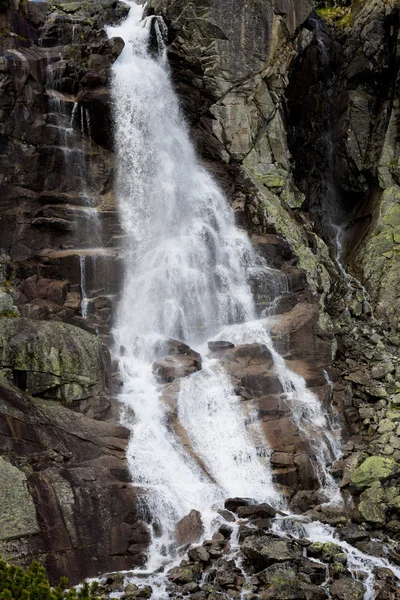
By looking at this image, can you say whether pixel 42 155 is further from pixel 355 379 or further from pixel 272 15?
pixel 355 379

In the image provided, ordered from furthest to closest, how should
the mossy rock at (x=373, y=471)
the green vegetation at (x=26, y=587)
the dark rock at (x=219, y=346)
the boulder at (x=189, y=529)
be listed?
1. the dark rock at (x=219, y=346)
2. the mossy rock at (x=373, y=471)
3. the boulder at (x=189, y=529)
4. the green vegetation at (x=26, y=587)

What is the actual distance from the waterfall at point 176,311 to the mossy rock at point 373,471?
4.46 ft

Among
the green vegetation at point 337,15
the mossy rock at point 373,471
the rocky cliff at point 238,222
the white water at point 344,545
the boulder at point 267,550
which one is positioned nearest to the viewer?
the boulder at point 267,550

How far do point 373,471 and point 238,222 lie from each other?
1980 cm

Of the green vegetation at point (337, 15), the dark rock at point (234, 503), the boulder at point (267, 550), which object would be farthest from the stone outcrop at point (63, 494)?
the green vegetation at point (337, 15)

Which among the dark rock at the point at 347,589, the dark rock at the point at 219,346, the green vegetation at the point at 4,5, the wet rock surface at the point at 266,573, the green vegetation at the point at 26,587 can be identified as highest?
the green vegetation at the point at 4,5

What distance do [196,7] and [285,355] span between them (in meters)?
24.8

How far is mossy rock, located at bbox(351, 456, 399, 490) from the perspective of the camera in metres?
24.6

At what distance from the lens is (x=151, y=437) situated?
2534 centimetres

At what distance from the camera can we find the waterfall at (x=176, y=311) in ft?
79.7

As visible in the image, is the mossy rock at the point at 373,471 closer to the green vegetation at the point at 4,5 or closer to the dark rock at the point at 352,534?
the dark rock at the point at 352,534

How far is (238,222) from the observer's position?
131ft

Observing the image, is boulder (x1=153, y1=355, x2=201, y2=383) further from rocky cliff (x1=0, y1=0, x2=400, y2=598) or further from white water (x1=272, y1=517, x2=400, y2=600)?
white water (x1=272, y1=517, x2=400, y2=600)

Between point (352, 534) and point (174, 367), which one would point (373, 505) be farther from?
point (174, 367)
